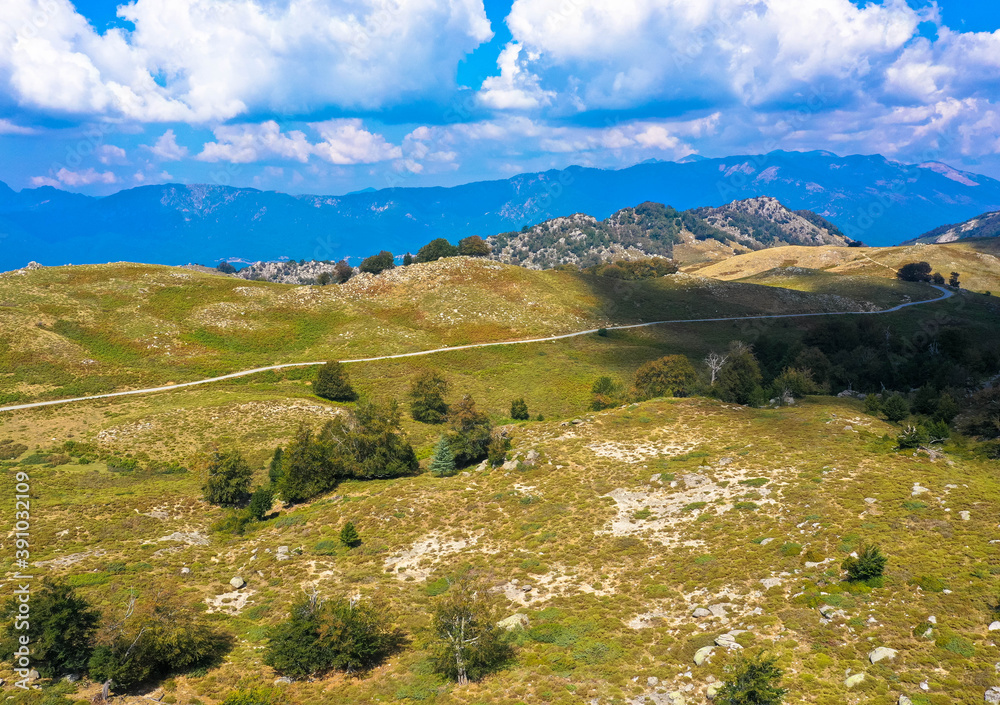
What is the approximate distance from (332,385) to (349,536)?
46698mm

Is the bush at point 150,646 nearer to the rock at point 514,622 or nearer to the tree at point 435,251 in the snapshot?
the rock at point 514,622

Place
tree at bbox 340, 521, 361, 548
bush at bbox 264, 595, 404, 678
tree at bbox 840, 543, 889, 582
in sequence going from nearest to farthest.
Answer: bush at bbox 264, 595, 404, 678
tree at bbox 840, 543, 889, 582
tree at bbox 340, 521, 361, 548

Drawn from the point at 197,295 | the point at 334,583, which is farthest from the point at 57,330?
the point at 334,583

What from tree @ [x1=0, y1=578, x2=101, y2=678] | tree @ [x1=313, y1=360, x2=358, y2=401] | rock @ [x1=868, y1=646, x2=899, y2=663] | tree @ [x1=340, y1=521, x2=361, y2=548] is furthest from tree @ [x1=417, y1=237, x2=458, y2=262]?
rock @ [x1=868, y1=646, x2=899, y2=663]

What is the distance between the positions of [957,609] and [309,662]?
2768 cm

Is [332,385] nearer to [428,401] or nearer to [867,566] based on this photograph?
[428,401]

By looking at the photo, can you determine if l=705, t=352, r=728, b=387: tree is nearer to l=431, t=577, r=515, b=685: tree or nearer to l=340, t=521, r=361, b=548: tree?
l=340, t=521, r=361, b=548: tree

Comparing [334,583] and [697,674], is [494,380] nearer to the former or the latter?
[334,583]

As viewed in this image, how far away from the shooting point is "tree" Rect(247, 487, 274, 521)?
45344 mm

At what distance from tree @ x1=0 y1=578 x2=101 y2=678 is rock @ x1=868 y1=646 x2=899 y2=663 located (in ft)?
108

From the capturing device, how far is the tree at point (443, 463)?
2014 inches

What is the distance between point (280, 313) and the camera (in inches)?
4405

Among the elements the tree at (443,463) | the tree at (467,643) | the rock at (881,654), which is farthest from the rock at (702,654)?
the tree at (443,463)

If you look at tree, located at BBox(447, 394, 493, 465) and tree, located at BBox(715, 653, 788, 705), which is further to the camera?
tree, located at BBox(447, 394, 493, 465)
